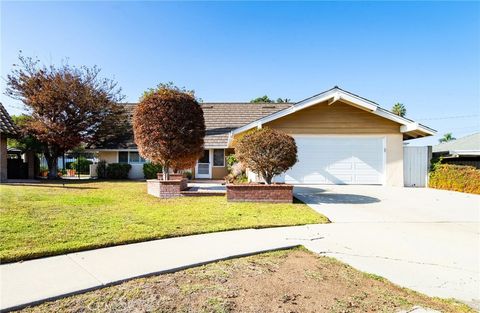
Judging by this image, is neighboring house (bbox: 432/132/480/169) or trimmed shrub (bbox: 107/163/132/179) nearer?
neighboring house (bbox: 432/132/480/169)

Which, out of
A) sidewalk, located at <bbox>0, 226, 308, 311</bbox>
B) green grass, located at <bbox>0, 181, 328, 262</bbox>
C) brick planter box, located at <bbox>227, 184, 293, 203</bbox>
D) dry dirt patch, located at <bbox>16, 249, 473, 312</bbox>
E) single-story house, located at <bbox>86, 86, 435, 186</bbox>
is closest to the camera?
dry dirt patch, located at <bbox>16, 249, 473, 312</bbox>

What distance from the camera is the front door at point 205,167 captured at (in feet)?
69.5

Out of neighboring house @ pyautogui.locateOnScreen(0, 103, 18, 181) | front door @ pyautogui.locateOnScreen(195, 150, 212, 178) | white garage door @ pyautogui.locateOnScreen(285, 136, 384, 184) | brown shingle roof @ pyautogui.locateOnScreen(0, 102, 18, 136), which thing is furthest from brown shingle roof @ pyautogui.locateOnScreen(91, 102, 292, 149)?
white garage door @ pyautogui.locateOnScreen(285, 136, 384, 184)

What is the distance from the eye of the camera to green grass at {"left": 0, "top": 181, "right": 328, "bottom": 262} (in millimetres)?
5109

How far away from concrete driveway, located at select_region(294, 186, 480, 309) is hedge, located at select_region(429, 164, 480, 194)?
6.79ft

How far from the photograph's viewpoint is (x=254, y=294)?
3424 mm

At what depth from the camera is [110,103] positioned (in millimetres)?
21078

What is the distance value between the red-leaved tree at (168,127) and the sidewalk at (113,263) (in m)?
6.33

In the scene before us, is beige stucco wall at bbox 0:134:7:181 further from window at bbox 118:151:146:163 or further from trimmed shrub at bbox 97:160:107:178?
window at bbox 118:151:146:163

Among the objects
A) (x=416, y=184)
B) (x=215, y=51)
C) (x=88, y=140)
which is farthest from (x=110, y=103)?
(x=416, y=184)

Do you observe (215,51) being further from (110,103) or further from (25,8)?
(110,103)

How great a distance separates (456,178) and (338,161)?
5.18 meters

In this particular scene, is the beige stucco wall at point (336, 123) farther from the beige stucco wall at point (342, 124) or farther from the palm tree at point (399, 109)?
the palm tree at point (399, 109)

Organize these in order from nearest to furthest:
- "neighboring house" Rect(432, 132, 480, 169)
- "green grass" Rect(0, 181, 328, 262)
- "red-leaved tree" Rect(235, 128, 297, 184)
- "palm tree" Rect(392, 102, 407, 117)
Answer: "green grass" Rect(0, 181, 328, 262), "red-leaved tree" Rect(235, 128, 297, 184), "neighboring house" Rect(432, 132, 480, 169), "palm tree" Rect(392, 102, 407, 117)
